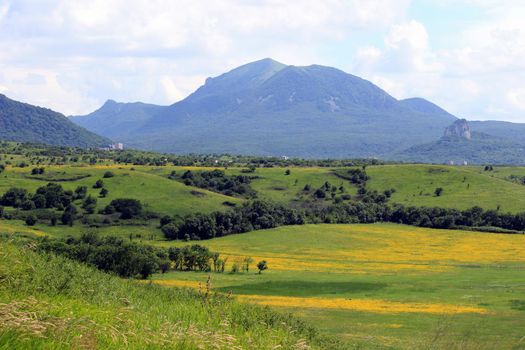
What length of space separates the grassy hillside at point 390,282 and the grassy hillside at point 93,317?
9418 millimetres

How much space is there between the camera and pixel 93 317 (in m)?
13.4

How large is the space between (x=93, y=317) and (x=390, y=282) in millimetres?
67838

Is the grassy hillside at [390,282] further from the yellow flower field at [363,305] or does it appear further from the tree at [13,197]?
the tree at [13,197]

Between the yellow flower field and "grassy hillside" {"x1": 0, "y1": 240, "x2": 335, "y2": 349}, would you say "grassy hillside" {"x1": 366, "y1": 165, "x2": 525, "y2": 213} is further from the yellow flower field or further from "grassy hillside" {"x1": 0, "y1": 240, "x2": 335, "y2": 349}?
"grassy hillside" {"x1": 0, "y1": 240, "x2": 335, "y2": 349}

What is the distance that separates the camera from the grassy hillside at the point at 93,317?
34.8ft

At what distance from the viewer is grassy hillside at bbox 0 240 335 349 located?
34.8ft

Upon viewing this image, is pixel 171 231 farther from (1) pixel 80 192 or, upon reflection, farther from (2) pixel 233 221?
(1) pixel 80 192

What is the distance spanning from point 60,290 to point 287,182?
166086 millimetres

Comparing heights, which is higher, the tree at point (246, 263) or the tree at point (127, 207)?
the tree at point (127, 207)

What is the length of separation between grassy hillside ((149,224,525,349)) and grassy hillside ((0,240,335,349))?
9.42 m

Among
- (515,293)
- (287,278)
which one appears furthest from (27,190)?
(515,293)

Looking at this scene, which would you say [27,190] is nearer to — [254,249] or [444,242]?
[254,249]

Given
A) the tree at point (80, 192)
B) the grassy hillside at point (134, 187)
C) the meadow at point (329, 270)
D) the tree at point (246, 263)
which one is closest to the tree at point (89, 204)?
the grassy hillside at point (134, 187)

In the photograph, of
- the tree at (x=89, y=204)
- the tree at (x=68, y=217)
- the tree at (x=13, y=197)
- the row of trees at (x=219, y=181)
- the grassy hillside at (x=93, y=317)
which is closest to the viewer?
the grassy hillside at (x=93, y=317)
